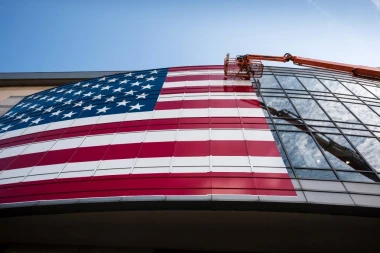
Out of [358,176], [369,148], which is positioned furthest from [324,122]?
[358,176]

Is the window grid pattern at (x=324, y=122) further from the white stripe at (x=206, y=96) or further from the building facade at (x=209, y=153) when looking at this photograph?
the white stripe at (x=206, y=96)

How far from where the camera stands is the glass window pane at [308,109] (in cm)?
1241

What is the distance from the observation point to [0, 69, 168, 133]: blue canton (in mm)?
14594

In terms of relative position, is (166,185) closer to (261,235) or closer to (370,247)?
(261,235)

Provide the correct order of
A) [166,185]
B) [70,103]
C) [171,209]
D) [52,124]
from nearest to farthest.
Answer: [171,209] → [166,185] → [52,124] → [70,103]

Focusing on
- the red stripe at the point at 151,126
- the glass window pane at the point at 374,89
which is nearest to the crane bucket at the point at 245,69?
the red stripe at the point at 151,126

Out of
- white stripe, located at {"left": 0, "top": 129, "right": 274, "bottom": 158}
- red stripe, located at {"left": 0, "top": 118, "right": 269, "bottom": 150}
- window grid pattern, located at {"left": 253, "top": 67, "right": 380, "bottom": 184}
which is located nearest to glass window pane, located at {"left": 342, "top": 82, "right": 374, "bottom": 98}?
window grid pattern, located at {"left": 253, "top": 67, "right": 380, "bottom": 184}

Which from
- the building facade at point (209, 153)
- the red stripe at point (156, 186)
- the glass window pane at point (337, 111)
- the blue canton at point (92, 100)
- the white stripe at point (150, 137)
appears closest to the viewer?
the building facade at point (209, 153)

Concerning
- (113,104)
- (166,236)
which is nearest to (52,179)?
(166,236)

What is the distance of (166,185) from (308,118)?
27.5ft

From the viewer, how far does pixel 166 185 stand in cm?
841

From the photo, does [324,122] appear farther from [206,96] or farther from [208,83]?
[208,83]

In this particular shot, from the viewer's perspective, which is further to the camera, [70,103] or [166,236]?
[70,103]

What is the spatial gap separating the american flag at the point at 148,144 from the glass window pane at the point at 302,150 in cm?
65
